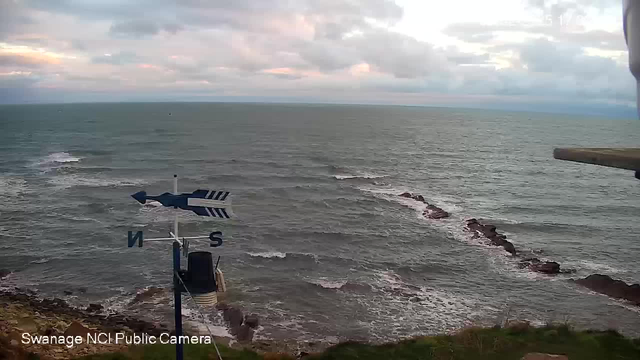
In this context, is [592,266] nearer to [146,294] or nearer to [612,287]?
[612,287]

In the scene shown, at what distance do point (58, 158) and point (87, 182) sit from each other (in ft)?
71.9

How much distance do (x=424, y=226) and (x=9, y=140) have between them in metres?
82.9

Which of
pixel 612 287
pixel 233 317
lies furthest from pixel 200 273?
pixel 612 287

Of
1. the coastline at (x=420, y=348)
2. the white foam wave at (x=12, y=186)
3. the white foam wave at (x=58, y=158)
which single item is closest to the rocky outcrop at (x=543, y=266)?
the coastline at (x=420, y=348)

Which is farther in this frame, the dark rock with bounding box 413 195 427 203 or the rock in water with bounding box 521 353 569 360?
the dark rock with bounding box 413 195 427 203

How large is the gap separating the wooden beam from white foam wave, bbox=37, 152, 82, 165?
6817 cm

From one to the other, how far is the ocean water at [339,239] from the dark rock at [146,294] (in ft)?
1.65

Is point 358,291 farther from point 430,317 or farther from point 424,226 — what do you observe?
point 424,226

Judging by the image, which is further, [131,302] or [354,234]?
[354,234]

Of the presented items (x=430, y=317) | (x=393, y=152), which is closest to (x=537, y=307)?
(x=430, y=317)

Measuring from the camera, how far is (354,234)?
34.4 m

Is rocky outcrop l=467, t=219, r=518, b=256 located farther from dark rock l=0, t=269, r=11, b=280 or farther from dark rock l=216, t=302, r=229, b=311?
dark rock l=0, t=269, r=11, b=280

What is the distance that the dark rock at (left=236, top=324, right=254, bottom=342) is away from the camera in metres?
19.1

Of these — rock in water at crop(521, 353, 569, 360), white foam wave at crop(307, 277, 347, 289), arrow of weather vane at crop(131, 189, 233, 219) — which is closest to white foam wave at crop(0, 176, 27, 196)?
white foam wave at crop(307, 277, 347, 289)
